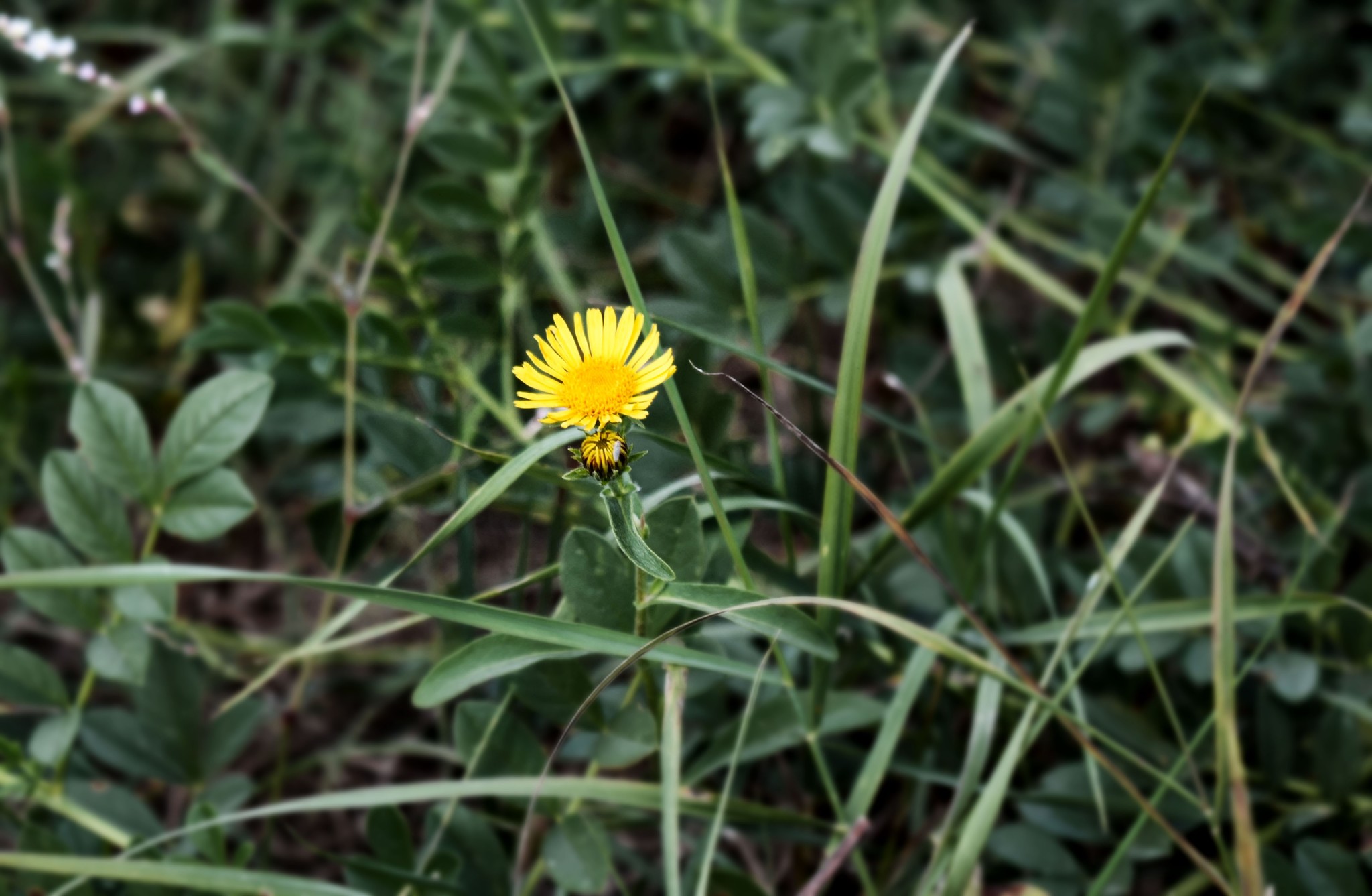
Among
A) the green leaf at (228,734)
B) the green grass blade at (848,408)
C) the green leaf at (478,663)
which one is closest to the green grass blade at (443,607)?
the green leaf at (478,663)

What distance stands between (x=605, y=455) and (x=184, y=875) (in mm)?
532

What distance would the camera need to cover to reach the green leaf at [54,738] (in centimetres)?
102

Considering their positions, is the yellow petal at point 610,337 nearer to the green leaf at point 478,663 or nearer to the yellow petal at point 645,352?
the yellow petal at point 645,352

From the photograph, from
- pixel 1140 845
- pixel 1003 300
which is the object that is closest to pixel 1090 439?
pixel 1003 300

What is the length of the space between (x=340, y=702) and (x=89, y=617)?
441 millimetres

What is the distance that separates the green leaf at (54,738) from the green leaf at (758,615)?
1.96ft

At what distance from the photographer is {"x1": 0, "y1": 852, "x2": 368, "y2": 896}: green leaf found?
91cm

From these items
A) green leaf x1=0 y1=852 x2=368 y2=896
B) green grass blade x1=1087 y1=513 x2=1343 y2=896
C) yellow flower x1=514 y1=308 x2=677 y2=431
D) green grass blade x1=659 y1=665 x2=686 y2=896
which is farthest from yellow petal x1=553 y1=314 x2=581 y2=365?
green grass blade x1=1087 y1=513 x2=1343 y2=896

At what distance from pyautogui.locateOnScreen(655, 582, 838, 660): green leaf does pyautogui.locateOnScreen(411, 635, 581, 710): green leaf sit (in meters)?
0.10

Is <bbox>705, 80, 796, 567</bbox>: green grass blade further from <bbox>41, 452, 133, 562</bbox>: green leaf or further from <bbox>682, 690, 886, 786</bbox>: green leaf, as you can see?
<bbox>41, 452, 133, 562</bbox>: green leaf

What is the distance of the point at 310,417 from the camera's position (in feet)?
4.34

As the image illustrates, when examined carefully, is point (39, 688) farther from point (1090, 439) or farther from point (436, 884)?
point (1090, 439)

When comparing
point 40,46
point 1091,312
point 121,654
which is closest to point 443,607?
point 121,654

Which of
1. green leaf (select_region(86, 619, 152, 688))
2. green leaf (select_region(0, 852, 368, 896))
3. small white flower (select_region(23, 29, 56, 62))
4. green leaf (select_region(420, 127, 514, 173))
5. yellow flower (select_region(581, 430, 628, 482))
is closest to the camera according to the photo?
yellow flower (select_region(581, 430, 628, 482))
